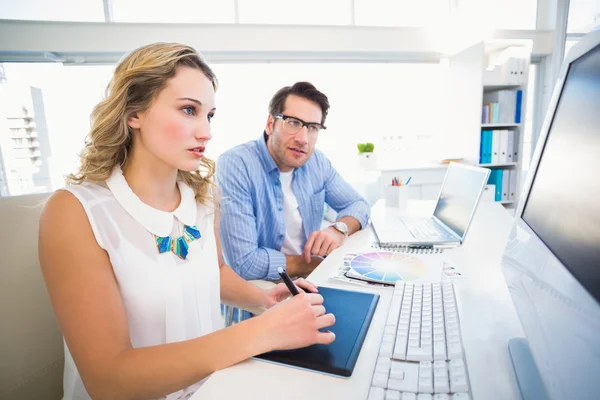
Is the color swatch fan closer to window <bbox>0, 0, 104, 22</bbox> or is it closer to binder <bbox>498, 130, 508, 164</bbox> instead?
binder <bbox>498, 130, 508, 164</bbox>

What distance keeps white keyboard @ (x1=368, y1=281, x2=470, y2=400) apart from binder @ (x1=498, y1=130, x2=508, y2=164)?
3.06 meters

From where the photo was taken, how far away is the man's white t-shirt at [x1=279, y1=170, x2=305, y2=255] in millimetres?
1596

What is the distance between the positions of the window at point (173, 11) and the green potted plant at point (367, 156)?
1906 mm

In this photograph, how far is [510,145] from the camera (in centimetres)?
324

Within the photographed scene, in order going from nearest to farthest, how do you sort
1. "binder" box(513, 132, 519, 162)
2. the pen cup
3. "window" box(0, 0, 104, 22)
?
1. the pen cup
2. "window" box(0, 0, 104, 22)
3. "binder" box(513, 132, 519, 162)

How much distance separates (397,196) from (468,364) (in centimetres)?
133

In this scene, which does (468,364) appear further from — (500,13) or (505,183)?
(500,13)

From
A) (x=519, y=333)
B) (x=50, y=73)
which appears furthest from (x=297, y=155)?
(x=50, y=73)

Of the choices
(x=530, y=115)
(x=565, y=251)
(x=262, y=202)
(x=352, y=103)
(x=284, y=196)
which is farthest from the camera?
(x=530, y=115)

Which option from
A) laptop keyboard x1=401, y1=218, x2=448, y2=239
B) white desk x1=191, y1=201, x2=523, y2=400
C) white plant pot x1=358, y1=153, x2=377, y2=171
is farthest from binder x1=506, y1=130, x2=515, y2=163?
white desk x1=191, y1=201, x2=523, y2=400

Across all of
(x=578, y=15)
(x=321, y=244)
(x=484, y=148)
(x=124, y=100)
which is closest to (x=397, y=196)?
(x=321, y=244)

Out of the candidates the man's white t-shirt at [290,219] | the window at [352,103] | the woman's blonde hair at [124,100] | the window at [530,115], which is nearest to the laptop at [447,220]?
the man's white t-shirt at [290,219]

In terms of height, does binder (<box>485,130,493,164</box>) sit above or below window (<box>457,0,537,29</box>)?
below

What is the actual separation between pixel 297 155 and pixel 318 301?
0.96 m
